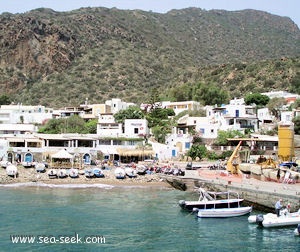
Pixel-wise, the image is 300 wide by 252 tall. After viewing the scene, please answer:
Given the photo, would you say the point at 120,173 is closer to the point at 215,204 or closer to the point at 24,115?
the point at 215,204

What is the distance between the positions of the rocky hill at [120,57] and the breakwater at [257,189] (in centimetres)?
5370

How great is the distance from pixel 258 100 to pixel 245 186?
43213 millimetres

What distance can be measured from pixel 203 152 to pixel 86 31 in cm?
8073

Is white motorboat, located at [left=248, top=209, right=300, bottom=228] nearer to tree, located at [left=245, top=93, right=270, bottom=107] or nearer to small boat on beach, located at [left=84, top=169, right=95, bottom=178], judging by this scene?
small boat on beach, located at [left=84, top=169, right=95, bottom=178]

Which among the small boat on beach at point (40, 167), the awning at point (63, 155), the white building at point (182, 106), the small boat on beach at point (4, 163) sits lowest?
the small boat on beach at point (40, 167)

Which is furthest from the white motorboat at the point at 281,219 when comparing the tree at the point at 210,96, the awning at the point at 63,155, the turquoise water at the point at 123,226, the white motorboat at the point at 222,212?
the tree at the point at 210,96

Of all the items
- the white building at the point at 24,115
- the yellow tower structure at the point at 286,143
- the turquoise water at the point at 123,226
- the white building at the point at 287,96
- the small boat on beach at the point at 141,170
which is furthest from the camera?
the white building at the point at 287,96

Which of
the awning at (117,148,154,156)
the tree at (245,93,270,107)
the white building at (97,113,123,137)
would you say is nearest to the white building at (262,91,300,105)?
the tree at (245,93,270,107)

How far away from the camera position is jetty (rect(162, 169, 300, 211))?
115ft

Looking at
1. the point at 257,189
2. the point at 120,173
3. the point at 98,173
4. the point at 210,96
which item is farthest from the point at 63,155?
the point at 210,96

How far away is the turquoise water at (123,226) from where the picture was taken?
27.1 metres

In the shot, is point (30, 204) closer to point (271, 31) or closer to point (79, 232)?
point (79, 232)

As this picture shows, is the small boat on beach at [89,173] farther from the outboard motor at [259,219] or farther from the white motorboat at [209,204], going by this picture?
the outboard motor at [259,219]

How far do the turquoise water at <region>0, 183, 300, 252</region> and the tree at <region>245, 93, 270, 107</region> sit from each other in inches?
1669
